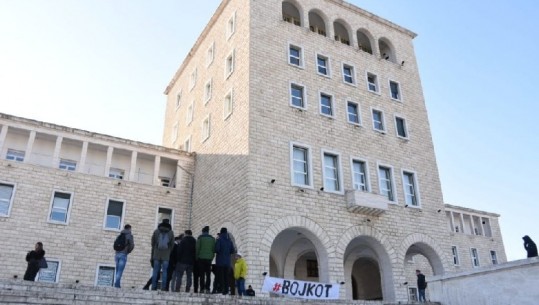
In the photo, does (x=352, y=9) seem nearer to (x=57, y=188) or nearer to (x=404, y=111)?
(x=404, y=111)

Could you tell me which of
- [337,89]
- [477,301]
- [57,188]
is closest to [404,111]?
[337,89]

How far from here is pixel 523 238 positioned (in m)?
17.3

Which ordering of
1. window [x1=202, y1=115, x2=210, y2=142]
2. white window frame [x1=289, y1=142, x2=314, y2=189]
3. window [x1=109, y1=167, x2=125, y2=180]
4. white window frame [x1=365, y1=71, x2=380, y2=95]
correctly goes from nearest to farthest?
white window frame [x1=289, y1=142, x2=314, y2=189], window [x1=109, y1=167, x2=125, y2=180], window [x1=202, y1=115, x2=210, y2=142], white window frame [x1=365, y1=71, x2=380, y2=95]

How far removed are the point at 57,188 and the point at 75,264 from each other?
160 inches

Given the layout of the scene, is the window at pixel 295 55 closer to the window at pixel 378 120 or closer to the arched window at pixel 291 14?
the arched window at pixel 291 14

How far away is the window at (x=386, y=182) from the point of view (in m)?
23.2

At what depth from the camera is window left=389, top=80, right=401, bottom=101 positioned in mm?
27122

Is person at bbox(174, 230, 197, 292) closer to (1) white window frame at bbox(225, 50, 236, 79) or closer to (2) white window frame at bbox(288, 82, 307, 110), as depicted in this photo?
(2) white window frame at bbox(288, 82, 307, 110)

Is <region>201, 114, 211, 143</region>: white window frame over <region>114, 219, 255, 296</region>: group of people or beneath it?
over

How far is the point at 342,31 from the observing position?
28.4m

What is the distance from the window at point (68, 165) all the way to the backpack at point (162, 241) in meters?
13.6

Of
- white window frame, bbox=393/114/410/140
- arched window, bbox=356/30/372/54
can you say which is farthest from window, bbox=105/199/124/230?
arched window, bbox=356/30/372/54

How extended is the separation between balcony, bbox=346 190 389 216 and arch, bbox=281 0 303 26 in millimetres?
10917

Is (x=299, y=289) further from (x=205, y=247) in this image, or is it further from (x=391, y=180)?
(x=391, y=180)
